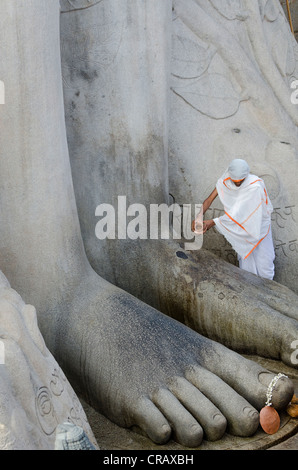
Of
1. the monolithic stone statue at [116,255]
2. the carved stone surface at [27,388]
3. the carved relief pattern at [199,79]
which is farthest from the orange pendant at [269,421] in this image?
the carved relief pattern at [199,79]

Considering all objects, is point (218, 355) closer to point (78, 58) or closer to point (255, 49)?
point (78, 58)

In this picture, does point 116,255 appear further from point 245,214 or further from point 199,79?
point 199,79

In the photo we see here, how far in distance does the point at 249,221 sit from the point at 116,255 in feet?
1.78

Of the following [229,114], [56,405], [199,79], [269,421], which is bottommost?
[269,421]

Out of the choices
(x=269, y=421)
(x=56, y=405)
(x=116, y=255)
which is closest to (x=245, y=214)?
(x=116, y=255)

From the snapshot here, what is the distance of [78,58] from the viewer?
8.61 ft

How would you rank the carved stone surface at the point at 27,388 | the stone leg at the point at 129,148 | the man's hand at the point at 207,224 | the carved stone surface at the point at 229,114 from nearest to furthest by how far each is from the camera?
the carved stone surface at the point at 27,388
the stone leg at the point at 129,148
the man's hand at the point at 207,224
the carved stone surface at the point at 229,114

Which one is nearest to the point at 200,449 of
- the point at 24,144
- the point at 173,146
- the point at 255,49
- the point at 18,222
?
the point at 18,222

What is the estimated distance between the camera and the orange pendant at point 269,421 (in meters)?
1.88

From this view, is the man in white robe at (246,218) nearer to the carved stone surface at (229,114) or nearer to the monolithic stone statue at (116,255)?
the carved stone surface at (229,114)

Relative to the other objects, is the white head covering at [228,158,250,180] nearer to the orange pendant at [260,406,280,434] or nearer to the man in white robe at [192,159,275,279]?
the man in white robe at [192,159,275,279]

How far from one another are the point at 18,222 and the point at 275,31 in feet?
5.09

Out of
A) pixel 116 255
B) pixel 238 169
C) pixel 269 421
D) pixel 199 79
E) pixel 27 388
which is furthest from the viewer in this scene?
pixel 199 79

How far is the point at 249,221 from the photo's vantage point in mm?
2803
